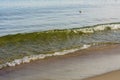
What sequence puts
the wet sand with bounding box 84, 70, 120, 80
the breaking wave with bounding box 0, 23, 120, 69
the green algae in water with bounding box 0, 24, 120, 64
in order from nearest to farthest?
the wet sand with bounding box 84, 70, 120, 80 → the breaking wave with bounding box 0, 23, 120, 69 → the green algae in water with bounding box 0, 24, 120, 64

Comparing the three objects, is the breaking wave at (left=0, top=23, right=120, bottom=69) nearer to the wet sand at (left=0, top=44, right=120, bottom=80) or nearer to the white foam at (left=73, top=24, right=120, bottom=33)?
the white foam at (left=73, top=24, right=120, bottom=33)

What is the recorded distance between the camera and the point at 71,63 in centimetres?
952

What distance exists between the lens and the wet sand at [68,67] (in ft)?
26.5

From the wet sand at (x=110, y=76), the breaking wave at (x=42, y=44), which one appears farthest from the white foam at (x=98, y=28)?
the wet sand at (x=110, y=76)

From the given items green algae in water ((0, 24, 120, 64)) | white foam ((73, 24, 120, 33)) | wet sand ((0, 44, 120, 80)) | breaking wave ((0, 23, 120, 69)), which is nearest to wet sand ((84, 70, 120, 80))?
wet sand ((0, 44, 120, 80))

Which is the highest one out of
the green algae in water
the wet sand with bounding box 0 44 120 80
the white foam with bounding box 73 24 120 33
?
the wet sand with bounding box 0 44 120 80

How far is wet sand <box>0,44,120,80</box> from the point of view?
318 inches

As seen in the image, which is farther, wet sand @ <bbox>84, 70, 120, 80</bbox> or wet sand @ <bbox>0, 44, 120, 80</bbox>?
wet sand @ <bbox>0, 44, 120, 80</bbox>

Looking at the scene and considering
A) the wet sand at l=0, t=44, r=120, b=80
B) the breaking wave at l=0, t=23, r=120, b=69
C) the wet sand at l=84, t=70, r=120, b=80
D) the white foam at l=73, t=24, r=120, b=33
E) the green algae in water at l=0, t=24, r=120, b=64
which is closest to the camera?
the wet sand at l=84, t=70, r=120, b=80

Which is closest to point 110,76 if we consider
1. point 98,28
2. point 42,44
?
point 42,44

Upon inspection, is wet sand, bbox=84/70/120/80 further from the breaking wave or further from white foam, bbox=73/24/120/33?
white foam, bbox=73/24/120/33

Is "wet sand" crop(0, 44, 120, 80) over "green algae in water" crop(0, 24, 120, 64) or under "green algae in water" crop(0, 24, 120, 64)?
over

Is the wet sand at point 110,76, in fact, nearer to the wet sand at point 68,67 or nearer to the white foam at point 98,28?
the wet sand at point 68,67

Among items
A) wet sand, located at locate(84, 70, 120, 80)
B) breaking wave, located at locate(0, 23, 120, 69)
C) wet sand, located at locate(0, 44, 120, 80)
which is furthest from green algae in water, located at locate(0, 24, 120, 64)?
wet sand, located at locate(84, 70, 120, 80)
